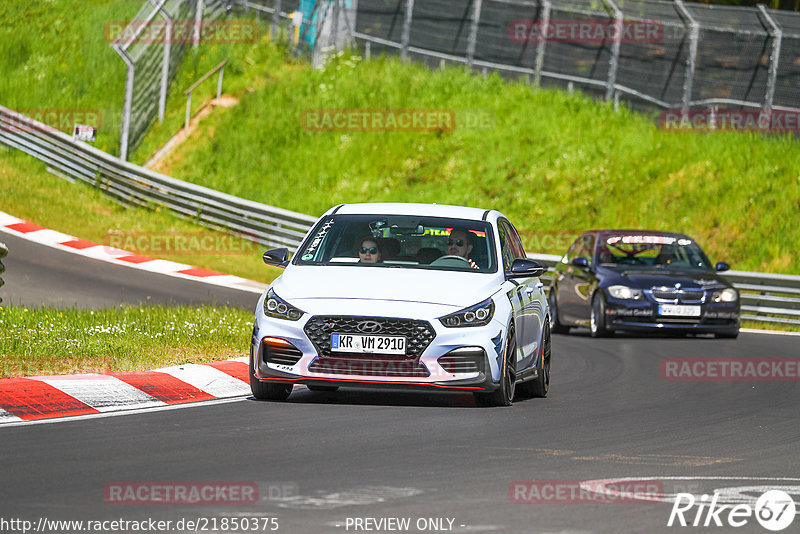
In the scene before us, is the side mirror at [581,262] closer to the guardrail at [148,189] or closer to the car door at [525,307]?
the car door at [525,307]

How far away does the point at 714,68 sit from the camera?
103 ft

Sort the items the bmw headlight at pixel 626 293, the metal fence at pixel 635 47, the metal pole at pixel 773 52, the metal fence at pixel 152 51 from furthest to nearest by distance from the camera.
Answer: the metal fence at pixel 152 51, the metal fence at pixel 635 47, the metal pole at pixel 773 52, the bmw headlight at pixel 626 293

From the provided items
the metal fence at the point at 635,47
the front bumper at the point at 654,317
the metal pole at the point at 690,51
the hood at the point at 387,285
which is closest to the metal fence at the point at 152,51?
the metal fence at the point at 635,47

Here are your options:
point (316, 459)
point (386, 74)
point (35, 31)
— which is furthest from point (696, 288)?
point (35, 31)

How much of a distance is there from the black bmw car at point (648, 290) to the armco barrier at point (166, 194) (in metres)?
4.23

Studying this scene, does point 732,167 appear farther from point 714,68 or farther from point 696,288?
point 696,288

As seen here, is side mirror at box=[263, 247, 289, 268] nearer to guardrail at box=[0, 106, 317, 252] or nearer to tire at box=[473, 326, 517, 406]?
tire at box=[473, 326, 517, 406]

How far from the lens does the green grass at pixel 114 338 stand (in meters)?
11.9

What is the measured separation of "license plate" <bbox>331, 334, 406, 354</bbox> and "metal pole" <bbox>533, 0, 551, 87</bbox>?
23.1 m

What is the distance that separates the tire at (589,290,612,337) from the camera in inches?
784

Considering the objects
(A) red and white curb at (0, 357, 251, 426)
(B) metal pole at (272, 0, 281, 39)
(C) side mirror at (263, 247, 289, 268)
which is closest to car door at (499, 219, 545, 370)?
(C) side mirror at (263, 247, 289, 268)

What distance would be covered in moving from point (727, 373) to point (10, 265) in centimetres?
1268

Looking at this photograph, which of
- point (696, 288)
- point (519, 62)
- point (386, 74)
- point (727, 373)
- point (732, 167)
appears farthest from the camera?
point (386, 74)

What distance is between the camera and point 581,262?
67.8 feet
